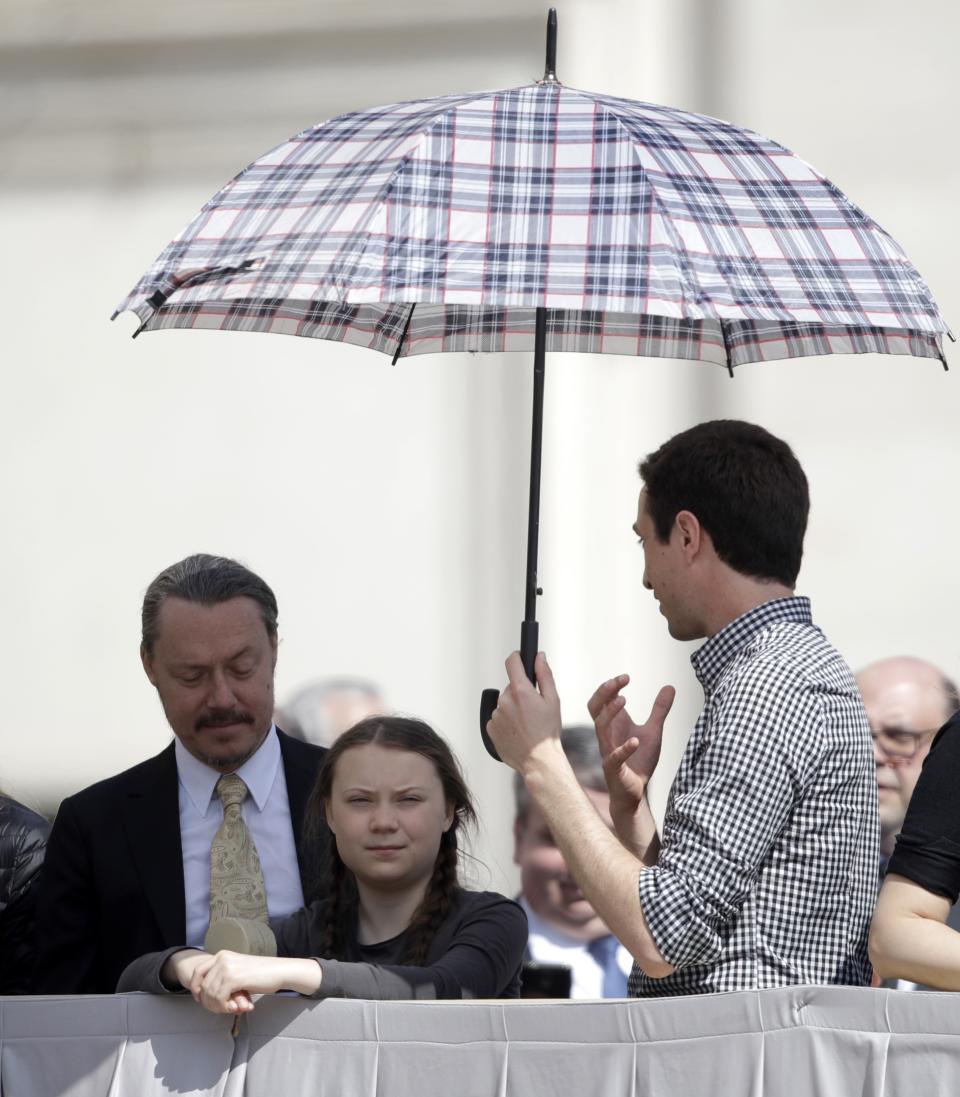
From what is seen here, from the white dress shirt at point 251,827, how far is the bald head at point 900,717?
4.80ft

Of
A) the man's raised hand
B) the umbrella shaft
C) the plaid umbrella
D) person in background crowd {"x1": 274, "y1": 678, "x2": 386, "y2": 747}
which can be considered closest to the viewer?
the plaid umbrella

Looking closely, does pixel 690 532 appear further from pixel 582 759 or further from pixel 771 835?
pixel 582 759

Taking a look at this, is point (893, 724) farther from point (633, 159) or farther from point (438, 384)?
point (633, 159)

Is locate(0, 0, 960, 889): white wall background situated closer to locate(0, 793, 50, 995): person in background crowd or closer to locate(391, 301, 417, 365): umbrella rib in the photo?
locate(391, 301, 417, 365): umbrella rib

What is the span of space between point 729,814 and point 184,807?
134cm

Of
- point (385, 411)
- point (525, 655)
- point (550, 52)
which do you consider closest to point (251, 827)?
point (525, 655)

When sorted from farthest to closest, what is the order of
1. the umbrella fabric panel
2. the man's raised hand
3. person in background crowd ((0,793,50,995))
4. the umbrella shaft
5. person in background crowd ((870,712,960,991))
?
1. the umbrella fabric panel
2. person in background crowd ((0,793,50,995))
3. the umbrella shaft
4. the man's raised hand
5. person in background crowd ((870,712,960,991))

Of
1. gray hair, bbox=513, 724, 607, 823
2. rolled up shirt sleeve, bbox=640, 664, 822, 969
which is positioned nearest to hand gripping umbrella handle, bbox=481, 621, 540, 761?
rolled up shirt sleeve, bbox=640, 664, 822, 969

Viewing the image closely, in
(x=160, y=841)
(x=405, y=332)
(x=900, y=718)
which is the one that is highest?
(x=405, y=332)

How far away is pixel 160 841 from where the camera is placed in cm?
302

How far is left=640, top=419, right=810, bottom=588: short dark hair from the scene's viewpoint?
7.57ft

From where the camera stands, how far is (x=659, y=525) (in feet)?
7.76

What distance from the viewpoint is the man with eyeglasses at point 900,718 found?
414cm

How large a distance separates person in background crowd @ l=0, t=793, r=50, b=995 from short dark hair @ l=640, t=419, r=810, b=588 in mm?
1444
